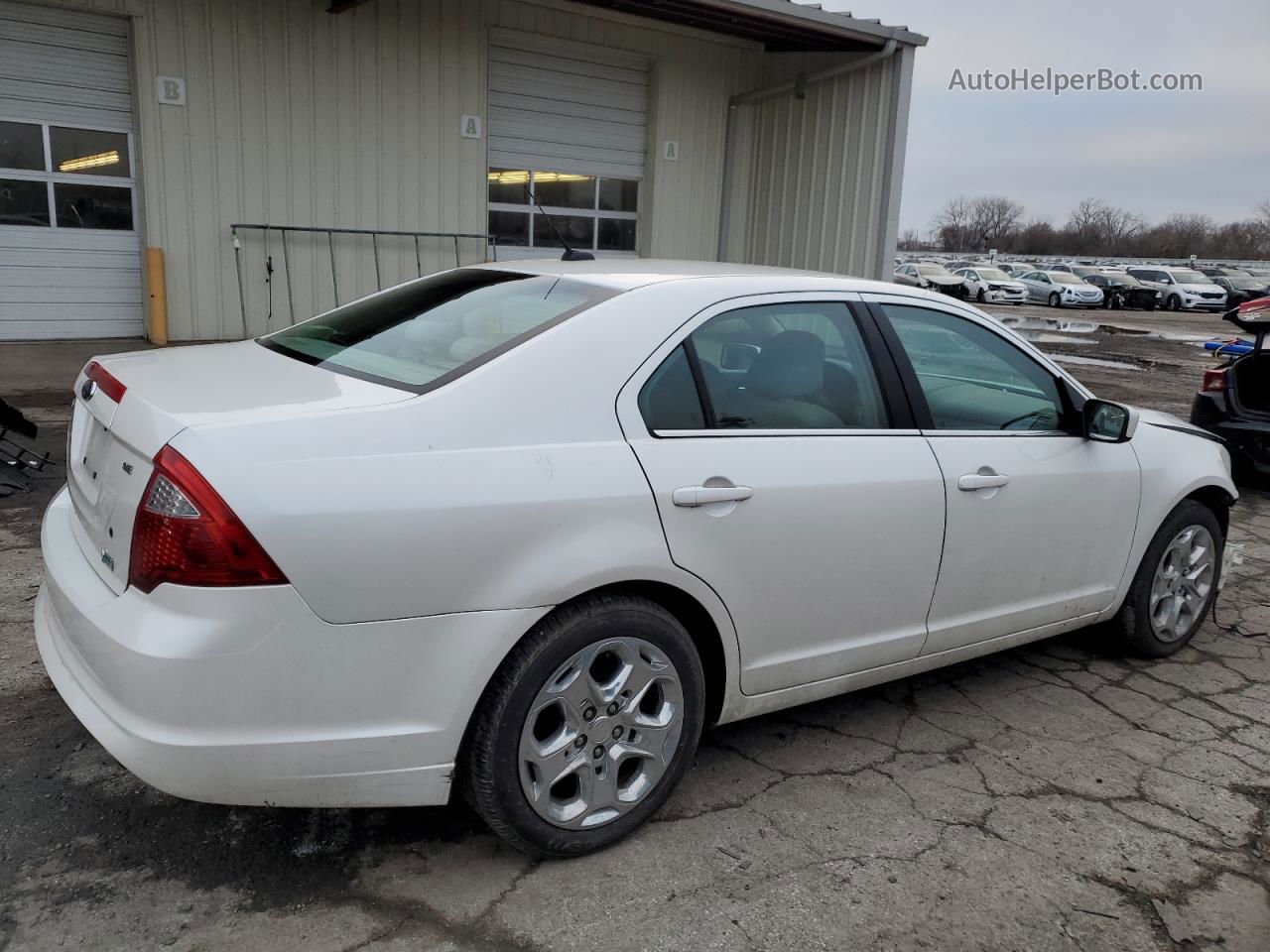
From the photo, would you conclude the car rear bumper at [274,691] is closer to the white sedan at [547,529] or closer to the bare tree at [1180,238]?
the white sedan at [547,529]

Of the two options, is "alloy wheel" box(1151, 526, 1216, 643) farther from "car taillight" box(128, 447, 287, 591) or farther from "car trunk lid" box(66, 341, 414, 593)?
"car taillight" box(128, 447, 287, 591)

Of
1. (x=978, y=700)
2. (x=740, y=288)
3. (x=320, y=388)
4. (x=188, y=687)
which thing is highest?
(x=740, y=288)

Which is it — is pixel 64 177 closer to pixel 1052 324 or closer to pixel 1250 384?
pixel 1250 384

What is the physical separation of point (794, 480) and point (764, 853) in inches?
39.8

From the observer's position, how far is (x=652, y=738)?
2760mm

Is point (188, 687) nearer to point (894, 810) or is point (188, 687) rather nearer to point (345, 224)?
point (894, 810)

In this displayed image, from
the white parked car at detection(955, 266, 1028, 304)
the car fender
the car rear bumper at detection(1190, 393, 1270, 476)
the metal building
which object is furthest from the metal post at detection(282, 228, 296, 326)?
the white parked car at detection(955, 266, 1028, 304)

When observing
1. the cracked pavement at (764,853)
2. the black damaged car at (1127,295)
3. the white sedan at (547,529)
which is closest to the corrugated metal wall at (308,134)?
the cracked pavement at (764,853)

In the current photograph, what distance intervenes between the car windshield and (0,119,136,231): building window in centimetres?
3530

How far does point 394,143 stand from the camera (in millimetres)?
11102

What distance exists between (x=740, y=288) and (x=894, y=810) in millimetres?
1606

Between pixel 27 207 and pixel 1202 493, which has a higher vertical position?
pixel 27 207

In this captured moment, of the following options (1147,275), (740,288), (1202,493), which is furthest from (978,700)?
(1147,275)

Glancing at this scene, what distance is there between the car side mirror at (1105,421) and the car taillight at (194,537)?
286cm
